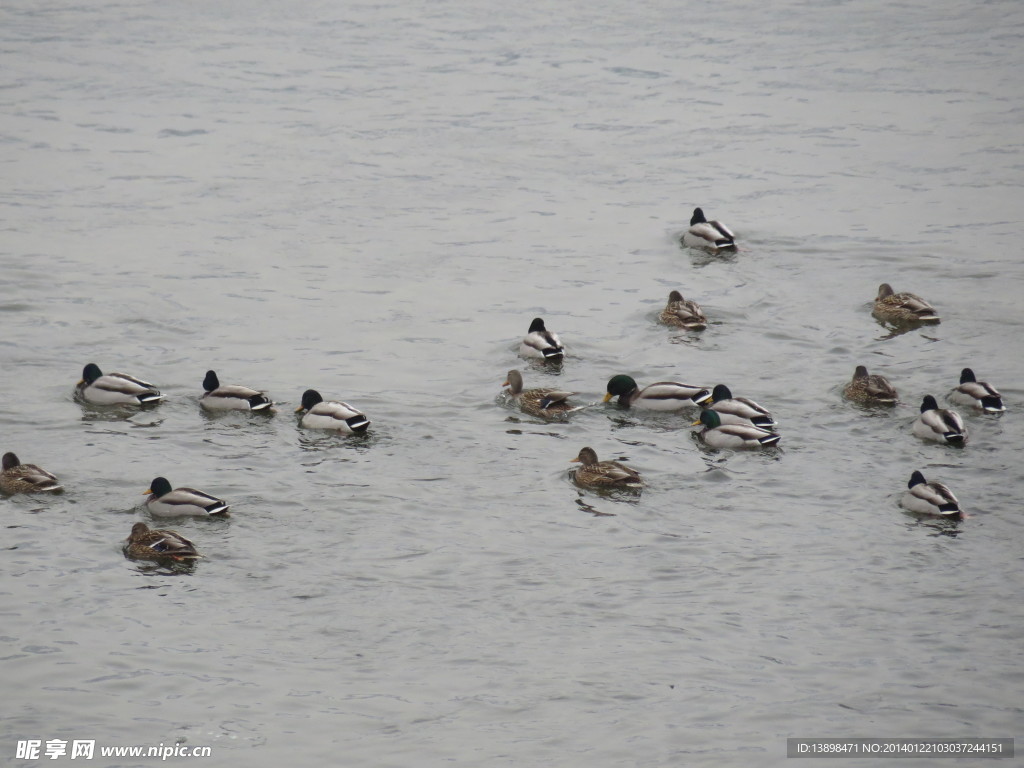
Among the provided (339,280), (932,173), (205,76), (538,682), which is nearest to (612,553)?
(538,682)

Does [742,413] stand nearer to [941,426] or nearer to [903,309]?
[941,426]

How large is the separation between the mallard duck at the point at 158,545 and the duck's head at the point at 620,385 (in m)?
6.54

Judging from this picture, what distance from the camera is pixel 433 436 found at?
17.9 meters

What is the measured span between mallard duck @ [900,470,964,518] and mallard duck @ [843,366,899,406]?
277cm

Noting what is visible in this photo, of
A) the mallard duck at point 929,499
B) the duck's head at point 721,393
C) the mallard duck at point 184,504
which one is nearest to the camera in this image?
the mallard duck at point 929,499

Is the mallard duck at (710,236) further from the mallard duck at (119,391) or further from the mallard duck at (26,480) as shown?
the mallard duck at (26,480)

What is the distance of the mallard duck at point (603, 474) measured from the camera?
1605 cm

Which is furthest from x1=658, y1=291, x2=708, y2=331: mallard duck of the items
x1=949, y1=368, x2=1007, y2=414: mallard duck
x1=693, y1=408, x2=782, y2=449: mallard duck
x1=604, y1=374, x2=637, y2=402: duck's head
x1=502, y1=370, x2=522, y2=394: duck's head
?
x1=949, y1=368, x2=1007, y2=414: mallard duck

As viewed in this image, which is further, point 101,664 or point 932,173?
point 932,173

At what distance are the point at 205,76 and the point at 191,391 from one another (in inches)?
778

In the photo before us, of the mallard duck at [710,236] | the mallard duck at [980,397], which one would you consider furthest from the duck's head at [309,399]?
the mallard duck at [710,236]

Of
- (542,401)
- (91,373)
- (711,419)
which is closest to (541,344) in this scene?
(542,401)

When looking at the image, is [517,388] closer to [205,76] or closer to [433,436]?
[433,436]

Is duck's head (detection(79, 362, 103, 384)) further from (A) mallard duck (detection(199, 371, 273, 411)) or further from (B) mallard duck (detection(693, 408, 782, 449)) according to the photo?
(B) mallard duck (detection(693, 408, 782, 449))
